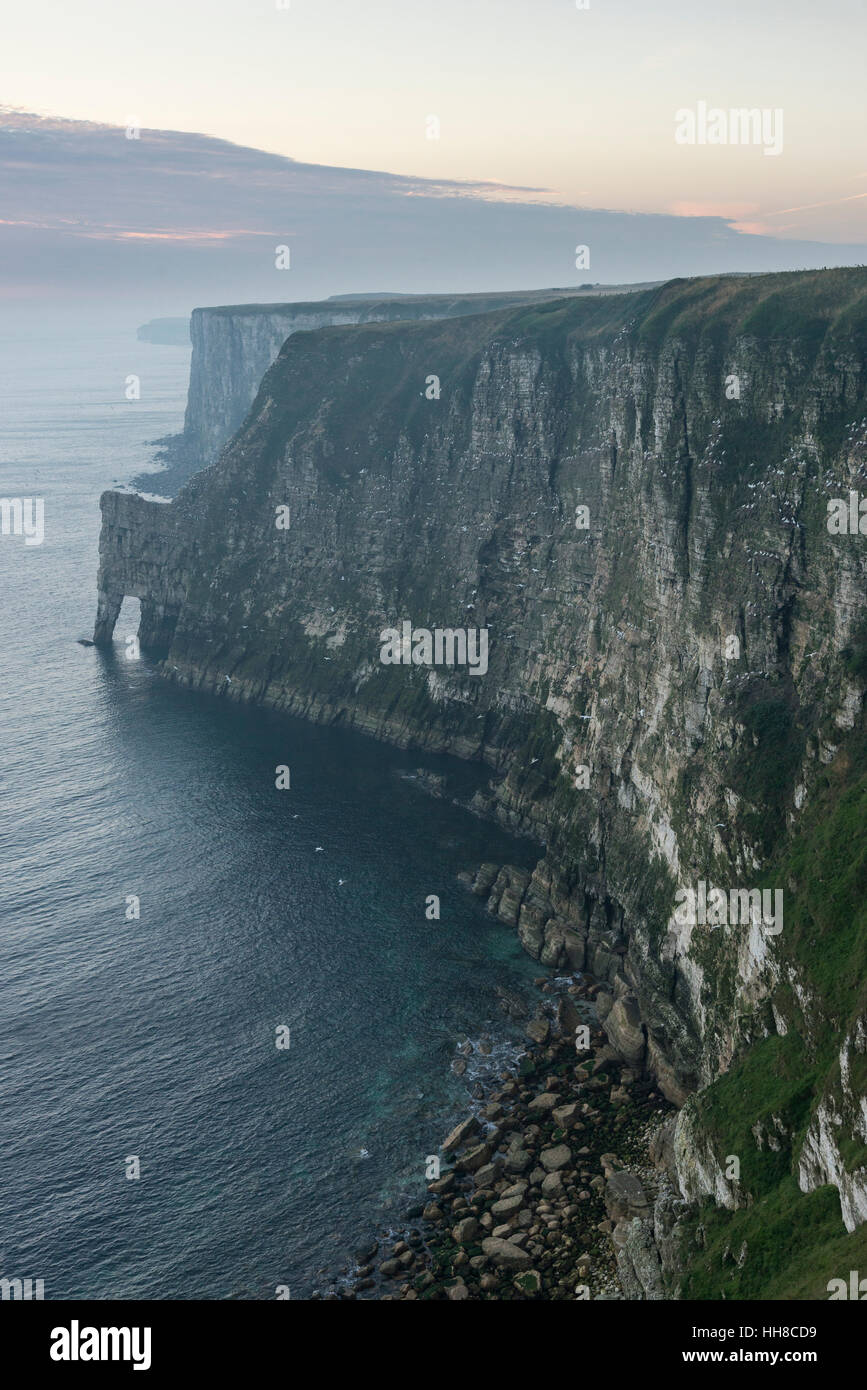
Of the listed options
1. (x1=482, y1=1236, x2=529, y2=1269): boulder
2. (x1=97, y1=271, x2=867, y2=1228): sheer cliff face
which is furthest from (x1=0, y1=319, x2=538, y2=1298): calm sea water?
(x1=97, y1=271, x2=867, y2=1228): sheer cliff face

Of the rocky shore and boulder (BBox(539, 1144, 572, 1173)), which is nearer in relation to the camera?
the rocky shore

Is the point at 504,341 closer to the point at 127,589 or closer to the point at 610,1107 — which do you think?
the point at 127,589

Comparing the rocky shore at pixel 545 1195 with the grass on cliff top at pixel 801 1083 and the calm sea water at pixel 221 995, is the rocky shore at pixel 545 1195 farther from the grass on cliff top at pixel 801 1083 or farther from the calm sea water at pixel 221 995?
the grass on cliff top at pixel 801 1083

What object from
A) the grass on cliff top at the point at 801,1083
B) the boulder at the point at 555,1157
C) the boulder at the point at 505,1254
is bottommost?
the boulder at the point at 505,1254

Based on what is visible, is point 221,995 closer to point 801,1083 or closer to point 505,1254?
point 505,1254

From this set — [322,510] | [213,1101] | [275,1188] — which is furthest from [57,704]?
[275,1188]

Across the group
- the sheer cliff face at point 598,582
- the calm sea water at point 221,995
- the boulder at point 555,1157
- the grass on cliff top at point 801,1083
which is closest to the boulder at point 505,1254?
the boulder at point 555,1157

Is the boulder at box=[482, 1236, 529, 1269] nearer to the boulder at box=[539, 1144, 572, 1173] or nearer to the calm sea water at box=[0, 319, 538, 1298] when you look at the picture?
the boulder at box=[539, 1144, 572, 1173]

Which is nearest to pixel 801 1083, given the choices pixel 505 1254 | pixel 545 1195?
pixel 505 1254
